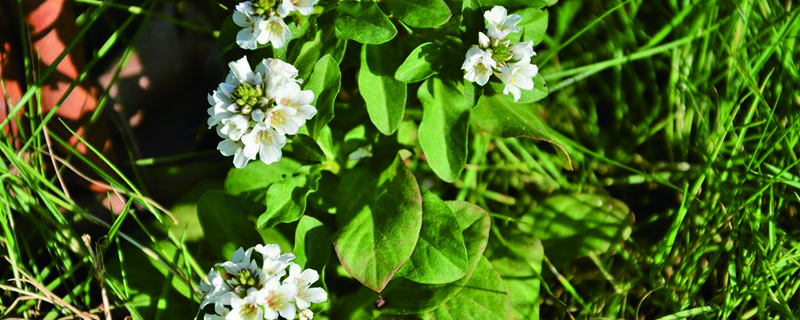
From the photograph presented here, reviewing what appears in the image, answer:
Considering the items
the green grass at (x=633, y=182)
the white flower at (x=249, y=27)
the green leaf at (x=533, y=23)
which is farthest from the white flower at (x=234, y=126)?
the green leaf at (x=533, y=23)

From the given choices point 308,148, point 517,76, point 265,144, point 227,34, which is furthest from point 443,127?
point 227,34

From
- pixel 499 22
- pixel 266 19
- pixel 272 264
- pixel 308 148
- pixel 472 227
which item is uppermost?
pixel 266 19

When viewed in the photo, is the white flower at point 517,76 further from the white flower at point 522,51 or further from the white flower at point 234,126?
the white flower at point 234,126

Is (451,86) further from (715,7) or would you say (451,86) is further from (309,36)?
(715,7)

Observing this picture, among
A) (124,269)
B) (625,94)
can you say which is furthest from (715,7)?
(124,269)

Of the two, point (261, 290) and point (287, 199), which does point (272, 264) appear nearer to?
point (261, 290)

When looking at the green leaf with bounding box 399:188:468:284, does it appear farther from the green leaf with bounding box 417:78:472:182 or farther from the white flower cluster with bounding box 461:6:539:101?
the white flower cluster with bounding box 461:6:539:101
